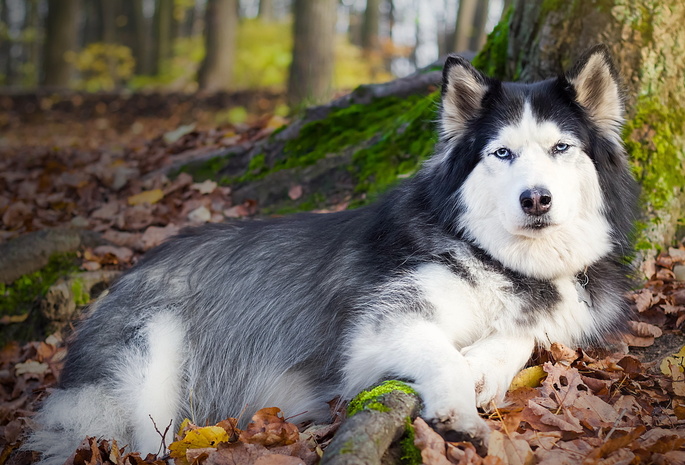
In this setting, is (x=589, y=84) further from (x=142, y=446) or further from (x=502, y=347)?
(x=142, y=446)

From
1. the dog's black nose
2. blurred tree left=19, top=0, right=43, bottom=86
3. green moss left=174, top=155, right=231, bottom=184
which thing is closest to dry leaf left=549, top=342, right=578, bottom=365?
the dog's black nose

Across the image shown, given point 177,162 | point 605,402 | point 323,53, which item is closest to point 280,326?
point 605,402

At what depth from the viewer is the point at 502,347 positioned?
10.3 feet

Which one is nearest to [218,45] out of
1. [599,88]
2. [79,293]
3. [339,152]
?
[339,152]

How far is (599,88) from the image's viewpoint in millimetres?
3305

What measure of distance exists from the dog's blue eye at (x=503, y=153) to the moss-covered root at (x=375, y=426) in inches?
51.7

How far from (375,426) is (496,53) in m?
4.12

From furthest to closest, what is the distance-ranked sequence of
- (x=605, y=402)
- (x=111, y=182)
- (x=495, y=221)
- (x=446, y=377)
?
(x=111, y=182) < (x=495, y=221) < (x=605, y=402) < (x=446, y=377)

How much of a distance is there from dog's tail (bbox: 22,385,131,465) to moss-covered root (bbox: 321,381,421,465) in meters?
1.60

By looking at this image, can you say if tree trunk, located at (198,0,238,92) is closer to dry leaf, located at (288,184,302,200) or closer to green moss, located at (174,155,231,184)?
green moss, located at (174,155,231,184)

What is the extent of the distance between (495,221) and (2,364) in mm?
4091

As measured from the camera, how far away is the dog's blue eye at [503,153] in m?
3.18

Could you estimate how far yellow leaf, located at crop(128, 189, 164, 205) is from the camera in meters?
6.53

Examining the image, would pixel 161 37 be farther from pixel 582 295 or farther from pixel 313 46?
pixel 582 295
